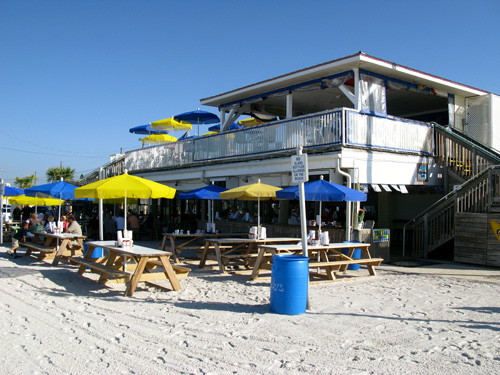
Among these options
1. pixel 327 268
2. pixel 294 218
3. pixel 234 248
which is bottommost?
pixel 327 268

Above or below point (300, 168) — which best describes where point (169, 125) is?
above

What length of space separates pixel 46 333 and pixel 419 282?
24.0ft

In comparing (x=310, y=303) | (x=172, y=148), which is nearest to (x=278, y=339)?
(x=310, y=303)

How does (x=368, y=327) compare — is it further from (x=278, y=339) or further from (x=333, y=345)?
(x=278, y=339)

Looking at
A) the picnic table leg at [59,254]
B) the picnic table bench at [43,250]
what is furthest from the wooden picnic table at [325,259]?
the picnic table bench at [43,250]

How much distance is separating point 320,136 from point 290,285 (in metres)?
7.53

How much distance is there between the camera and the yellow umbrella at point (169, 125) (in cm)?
2633

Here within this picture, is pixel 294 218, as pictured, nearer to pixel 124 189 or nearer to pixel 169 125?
pixel 124 189

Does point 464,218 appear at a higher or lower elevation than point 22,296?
higher

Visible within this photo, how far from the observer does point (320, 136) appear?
13539 millimetres

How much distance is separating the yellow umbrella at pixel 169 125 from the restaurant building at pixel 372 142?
20.2 ft

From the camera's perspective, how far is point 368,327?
6211 mm

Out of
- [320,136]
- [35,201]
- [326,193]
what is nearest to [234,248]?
[326,193]

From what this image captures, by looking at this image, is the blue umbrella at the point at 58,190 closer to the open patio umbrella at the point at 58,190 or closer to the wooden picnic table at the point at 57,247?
the open patio umbrella at the point at 58,190
